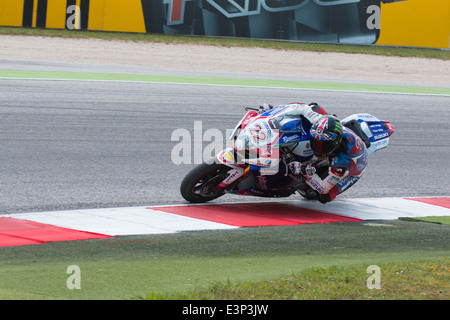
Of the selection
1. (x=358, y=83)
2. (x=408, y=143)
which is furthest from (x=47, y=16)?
(x=408, y=143)

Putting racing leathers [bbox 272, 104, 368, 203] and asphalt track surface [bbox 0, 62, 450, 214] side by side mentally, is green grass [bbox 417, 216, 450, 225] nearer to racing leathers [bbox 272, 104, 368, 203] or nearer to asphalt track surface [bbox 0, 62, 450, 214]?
racing leathers [bbox 272, 104, 368, 203]

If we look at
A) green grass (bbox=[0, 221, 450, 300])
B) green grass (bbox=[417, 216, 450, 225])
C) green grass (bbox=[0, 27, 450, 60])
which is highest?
green grass (bbox=[0, 27, 450, 60])

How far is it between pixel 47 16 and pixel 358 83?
897cm

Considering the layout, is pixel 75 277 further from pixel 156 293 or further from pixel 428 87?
pixel 428 87

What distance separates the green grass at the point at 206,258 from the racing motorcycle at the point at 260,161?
79 centimetres

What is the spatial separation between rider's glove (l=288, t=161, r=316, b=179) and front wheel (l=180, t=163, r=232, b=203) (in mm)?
659

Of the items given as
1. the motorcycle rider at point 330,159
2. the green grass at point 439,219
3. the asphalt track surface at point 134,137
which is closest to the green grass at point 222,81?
the asphalt track surface at point 134,137

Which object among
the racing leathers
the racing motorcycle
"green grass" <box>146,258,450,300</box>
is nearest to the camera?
"green grass" <box>146,258,450,300</box>

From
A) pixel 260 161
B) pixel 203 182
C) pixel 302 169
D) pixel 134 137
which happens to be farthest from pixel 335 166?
pixel 134 137

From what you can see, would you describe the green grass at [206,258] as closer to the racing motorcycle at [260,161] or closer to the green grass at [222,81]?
the racing motorcycle at [260,161]

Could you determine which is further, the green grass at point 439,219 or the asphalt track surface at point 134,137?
the asphalt track surface at point 134,137

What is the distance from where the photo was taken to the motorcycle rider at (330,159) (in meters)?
7.62

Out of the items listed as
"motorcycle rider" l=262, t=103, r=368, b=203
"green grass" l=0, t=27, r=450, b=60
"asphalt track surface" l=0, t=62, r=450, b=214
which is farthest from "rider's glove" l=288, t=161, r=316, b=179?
"green grass" l=0, t=27, r=450, b=60

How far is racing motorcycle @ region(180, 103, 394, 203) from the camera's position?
299 inches
